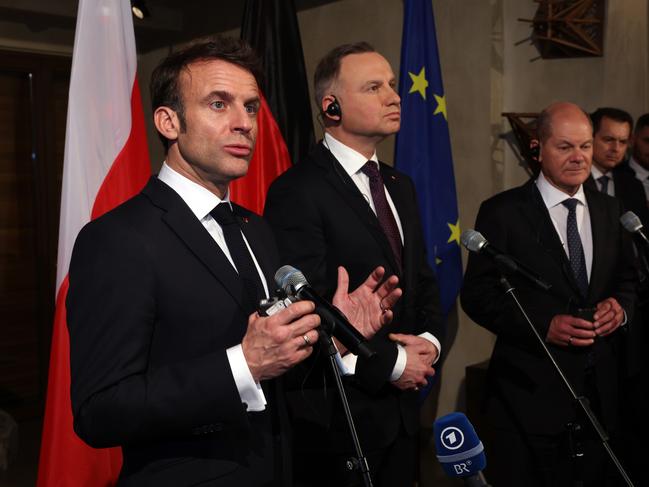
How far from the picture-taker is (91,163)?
246 centimetres

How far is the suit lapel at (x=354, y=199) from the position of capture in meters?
2.31

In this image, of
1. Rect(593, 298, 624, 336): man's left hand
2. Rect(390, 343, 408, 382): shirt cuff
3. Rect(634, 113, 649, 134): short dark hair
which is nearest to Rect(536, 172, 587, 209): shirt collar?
Rect(593, 298, 624, 336): man's left hand

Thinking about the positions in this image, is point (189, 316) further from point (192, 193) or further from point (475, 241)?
point (475, 241)

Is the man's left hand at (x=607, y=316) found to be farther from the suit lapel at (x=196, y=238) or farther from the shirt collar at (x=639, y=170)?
the shirt collar at (x=639, y=170)

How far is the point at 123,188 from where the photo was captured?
2.51 metres

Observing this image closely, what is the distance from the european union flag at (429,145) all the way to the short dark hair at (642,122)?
1.05m

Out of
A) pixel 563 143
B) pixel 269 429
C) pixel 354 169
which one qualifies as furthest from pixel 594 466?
pixel 269 429

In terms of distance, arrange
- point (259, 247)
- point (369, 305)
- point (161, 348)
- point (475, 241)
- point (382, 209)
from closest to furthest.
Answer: point (161, 348), point (259, 247), point (369, 305), point (475, 241), point (382, 209)

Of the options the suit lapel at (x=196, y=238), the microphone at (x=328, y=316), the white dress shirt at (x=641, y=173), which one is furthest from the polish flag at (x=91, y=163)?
the white dress shirt at (x=641, y=173)

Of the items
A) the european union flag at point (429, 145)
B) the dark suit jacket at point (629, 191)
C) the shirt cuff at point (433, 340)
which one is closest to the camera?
the shirt cuff at point (433, 340)

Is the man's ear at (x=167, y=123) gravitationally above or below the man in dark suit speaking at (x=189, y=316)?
above

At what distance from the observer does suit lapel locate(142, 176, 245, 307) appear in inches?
58.6

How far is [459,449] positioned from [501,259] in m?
0.97

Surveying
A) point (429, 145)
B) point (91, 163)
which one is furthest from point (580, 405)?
point (429, 145)
